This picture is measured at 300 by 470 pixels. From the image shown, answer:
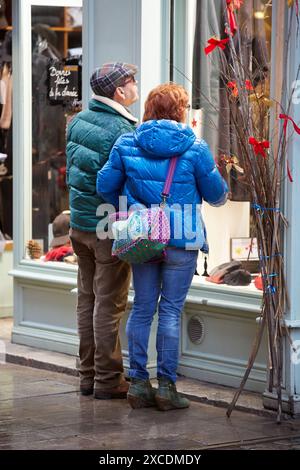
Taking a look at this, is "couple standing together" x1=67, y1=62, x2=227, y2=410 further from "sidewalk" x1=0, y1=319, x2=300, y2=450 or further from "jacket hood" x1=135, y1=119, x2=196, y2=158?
"sidewalk" x1=0, y1=319, x2=300, y2=450

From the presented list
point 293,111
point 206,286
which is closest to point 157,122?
point 293,111

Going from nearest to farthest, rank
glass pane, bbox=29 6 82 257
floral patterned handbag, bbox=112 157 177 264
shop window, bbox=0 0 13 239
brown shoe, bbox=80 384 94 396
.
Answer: floral patterned handbag, bbox=112 157 177 264 < brown shoe, bbox=80 384 94 396 < glass pane, bbox=29 6 82 257 < shop window, bbox=0 0 13 239

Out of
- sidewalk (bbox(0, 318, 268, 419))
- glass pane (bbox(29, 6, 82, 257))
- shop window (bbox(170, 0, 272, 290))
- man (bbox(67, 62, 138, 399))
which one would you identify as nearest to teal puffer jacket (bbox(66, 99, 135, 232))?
man (bbox(67, 62, 138, 399))

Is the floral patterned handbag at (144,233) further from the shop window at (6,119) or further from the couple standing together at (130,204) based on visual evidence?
the shop window at (6,119)

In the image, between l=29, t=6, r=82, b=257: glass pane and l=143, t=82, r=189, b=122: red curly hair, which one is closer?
l=143, t=82, r=189, b=122: red curly hair

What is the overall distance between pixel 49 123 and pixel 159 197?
2.71 meters

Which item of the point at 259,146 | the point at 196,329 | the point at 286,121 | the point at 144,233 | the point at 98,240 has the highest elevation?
the point at 286,121

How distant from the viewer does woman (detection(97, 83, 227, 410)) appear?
6426mm

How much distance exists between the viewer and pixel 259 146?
20.5 ft

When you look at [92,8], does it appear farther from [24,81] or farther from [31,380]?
[31,380]

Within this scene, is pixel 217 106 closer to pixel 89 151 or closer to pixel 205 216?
pixel 205 216

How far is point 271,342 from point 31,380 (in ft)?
6.55

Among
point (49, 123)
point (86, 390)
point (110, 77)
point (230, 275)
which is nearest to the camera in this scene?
point (110, 77)

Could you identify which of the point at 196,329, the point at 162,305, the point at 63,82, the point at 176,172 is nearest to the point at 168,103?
the point at 176,172
